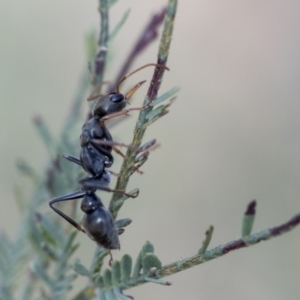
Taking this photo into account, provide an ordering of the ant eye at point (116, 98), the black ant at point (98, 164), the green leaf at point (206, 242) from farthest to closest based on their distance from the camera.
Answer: the ant eye at point (116, 98) → the black ant at point (98, 164) → the green leaf at point (206, 242)

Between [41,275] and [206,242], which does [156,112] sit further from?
[41,275]

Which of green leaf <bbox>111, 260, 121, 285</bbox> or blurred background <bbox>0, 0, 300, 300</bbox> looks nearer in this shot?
green leaf <bbox>111, 260, 121, 285</bbox>

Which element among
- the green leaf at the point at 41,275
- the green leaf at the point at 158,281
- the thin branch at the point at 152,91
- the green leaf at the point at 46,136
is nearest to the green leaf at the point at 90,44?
the green leaf at the point at 46,136

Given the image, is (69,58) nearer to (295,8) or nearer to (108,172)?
(295,8)

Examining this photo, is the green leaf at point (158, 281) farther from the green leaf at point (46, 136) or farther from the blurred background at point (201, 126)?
the blurred background at point (201, 126)

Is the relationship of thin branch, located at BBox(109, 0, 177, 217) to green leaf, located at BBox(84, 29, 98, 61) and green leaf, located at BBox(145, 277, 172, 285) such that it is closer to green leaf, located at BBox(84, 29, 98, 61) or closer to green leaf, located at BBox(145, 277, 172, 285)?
green leaf, located at BBox(145, 277, 172, 285)

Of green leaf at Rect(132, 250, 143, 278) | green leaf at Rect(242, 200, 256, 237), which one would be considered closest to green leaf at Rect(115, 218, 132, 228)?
green leaf at Rect(132, 250, 143, 278)
